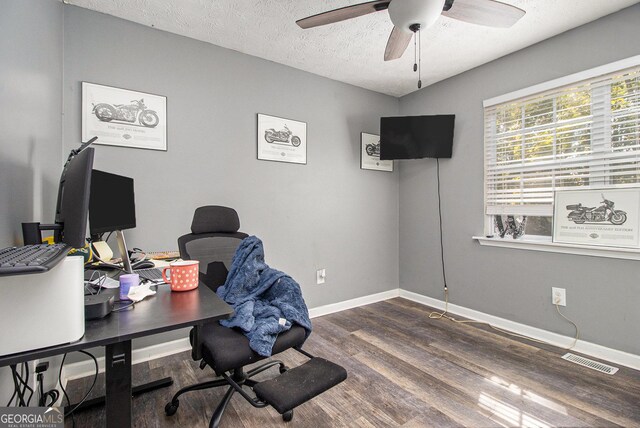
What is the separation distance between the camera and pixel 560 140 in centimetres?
257

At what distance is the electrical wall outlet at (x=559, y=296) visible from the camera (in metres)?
2.51

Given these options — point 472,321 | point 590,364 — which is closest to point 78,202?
point 590,364

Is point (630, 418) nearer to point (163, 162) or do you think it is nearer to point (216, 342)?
point (216, 342)

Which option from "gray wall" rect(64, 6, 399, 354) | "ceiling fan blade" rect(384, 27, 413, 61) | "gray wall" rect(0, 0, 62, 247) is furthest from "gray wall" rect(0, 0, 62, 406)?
"ceiling fan blade" rect(384, 27, 413, 61)

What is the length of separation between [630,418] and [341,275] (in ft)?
7.81

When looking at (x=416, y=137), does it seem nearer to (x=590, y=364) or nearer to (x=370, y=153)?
(x=370, y=153)

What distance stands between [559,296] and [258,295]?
8.31ft

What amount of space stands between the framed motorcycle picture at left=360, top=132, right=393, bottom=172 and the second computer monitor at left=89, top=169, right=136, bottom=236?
8.20 feet

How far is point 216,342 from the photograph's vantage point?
1427 millimetres

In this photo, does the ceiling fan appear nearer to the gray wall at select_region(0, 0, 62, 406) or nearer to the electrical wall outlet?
the gray wall at select_region(0, 0, 62, 406)

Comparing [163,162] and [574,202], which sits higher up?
[163,162]

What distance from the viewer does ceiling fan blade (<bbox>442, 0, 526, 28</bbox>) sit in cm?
162

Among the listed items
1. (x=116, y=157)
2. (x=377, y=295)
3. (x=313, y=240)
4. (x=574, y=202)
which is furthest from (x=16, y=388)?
(x=574, y=202)

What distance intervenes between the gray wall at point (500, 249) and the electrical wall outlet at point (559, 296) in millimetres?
28
